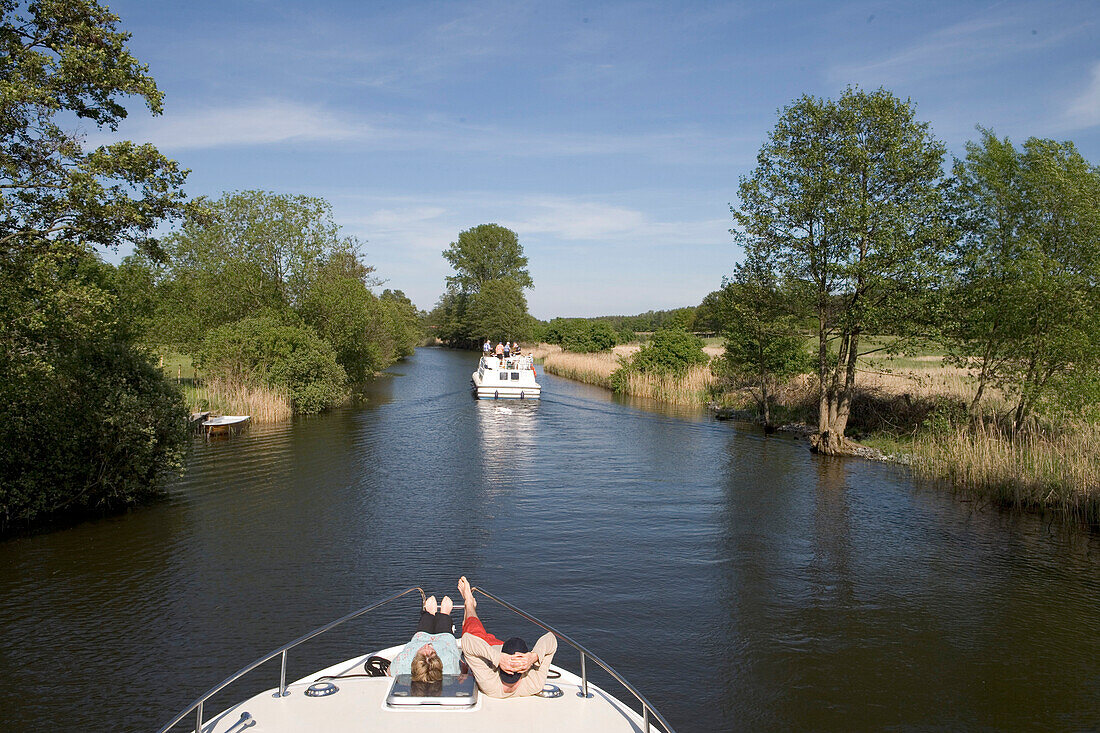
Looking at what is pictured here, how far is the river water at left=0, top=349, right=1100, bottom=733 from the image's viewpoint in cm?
823

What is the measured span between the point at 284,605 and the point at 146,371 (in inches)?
280

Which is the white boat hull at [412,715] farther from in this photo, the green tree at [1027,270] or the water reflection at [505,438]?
the green tree at [1027,270]

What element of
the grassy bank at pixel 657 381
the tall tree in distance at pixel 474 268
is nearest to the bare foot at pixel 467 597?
the grassy bank at pixel 657 381

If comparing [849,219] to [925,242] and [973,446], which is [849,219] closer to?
[925,242]

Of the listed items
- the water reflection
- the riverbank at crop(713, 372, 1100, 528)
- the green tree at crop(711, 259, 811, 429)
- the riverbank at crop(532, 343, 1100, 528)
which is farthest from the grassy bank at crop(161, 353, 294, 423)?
the riverbank at crop(713, 372, 1100, 528)

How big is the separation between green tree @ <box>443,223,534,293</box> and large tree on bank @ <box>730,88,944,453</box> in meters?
73.1

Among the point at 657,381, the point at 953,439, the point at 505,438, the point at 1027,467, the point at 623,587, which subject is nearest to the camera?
the point at 623,587

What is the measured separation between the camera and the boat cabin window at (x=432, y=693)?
19.5 ft

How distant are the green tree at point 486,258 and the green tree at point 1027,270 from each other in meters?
75.7

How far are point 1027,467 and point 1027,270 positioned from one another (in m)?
5.71

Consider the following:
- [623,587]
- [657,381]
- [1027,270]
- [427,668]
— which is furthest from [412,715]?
[657,381]

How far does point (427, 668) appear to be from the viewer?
6.16 m

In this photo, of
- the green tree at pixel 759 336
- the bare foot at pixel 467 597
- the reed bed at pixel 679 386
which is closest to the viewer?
the bare foot at pixel 467 597

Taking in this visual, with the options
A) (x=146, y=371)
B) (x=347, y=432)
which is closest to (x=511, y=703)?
(x=146, y=371)
